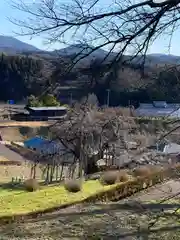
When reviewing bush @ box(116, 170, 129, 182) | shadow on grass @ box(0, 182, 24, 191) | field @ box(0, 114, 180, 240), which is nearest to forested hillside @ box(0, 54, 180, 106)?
field @ box(0, 114, 180, 240)

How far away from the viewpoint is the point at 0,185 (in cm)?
1628

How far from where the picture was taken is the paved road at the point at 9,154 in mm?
27181

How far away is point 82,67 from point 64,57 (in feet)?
0.50

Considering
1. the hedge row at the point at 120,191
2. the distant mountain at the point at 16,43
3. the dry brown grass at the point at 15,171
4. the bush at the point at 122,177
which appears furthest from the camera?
the dry brown grass at the point at 15,171

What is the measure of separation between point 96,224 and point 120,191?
3.01 metres

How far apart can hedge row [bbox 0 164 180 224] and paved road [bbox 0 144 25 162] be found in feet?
55.7

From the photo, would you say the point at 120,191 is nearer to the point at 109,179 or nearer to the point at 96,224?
the point at 109,179

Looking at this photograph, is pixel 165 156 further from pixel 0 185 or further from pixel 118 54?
pixel 118 54

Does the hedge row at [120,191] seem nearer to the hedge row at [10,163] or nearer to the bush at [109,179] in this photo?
the bush at [109,179]

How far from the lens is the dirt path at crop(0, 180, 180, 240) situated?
19.2 feet

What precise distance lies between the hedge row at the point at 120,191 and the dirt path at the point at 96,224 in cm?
29

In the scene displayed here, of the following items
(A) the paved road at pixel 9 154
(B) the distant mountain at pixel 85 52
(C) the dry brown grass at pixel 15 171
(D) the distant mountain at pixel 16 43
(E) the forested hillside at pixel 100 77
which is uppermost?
(D) the distant mountain at pixel 16 43

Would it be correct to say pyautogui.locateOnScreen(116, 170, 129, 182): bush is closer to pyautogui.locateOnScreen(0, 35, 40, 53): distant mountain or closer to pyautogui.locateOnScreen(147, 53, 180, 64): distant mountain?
pyautogui.locateOnScreen(0, 35, 40, 53): distant mountain

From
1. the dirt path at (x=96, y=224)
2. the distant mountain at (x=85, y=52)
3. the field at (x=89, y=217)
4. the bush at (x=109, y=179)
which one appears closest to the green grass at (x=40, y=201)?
the field at (x=89, y=217)
